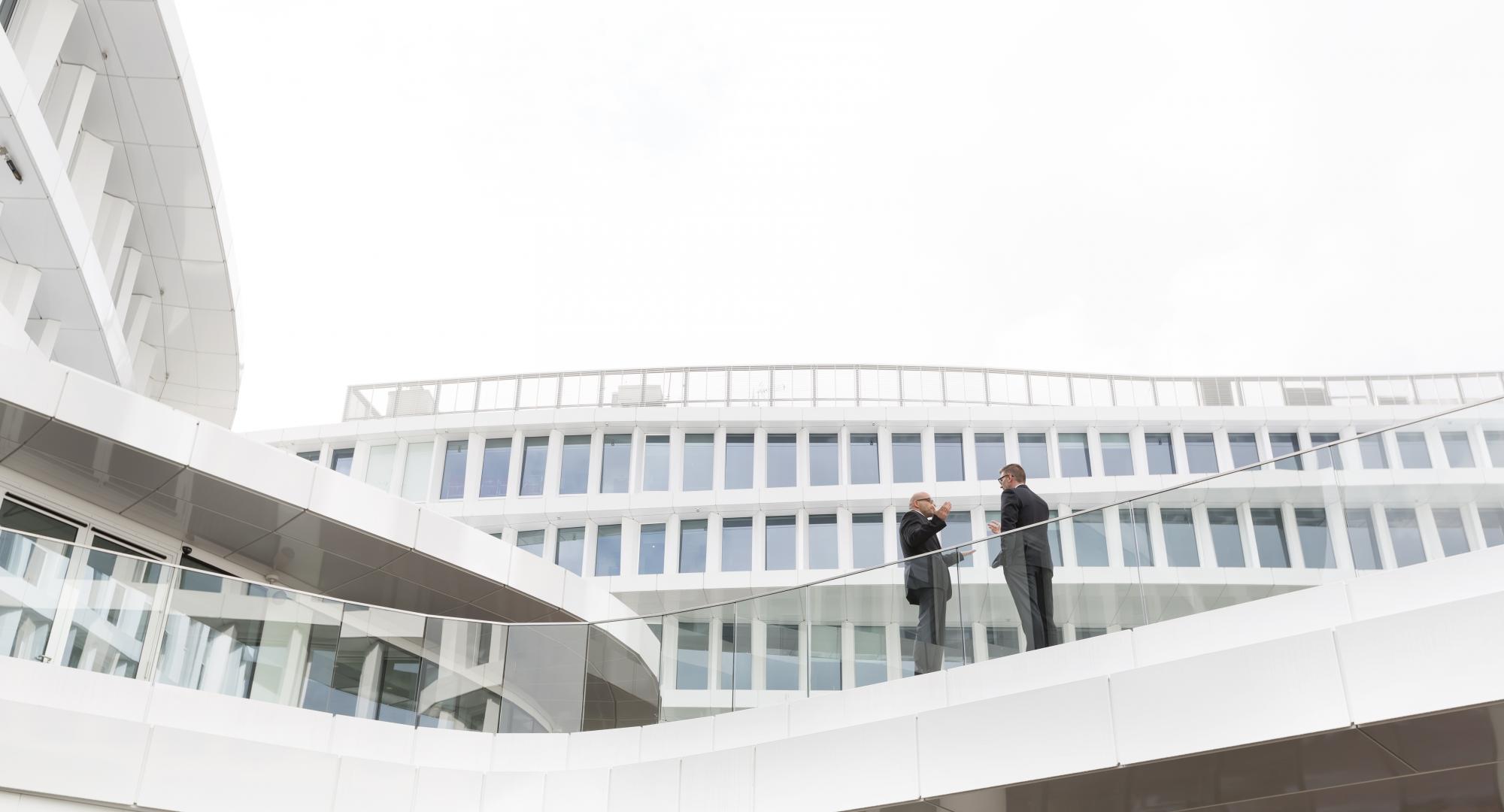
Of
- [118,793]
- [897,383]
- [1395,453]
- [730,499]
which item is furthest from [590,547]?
[1395,453]

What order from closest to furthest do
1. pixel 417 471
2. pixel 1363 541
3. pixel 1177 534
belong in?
pixel 1363 541 < pixel 1177 534 < pixel 417 471

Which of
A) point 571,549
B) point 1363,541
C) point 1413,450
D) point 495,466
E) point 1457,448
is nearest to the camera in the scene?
point 1457,448

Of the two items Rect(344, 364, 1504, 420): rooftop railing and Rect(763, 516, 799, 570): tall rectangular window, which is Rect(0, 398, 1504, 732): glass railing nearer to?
Rect(763, 516, 799, 570): tall rectangular window

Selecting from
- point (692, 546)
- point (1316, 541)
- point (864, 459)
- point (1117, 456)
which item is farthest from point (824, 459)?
point (1316, 541)

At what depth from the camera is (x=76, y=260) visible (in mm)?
15734

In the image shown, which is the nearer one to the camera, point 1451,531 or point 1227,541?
point 1451,531

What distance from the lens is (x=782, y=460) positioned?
34125mm

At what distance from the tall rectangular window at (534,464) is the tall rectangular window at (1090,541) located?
25.9m

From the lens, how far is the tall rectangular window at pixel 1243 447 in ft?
112

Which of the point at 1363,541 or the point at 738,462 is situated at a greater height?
the point at 738,462

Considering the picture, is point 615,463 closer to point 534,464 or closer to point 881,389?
point 534,464

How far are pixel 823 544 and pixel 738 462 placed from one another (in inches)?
130

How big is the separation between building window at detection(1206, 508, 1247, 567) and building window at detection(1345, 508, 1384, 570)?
2.37 feet

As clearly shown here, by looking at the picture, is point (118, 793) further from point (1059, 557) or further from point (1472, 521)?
point (1472, 521)
